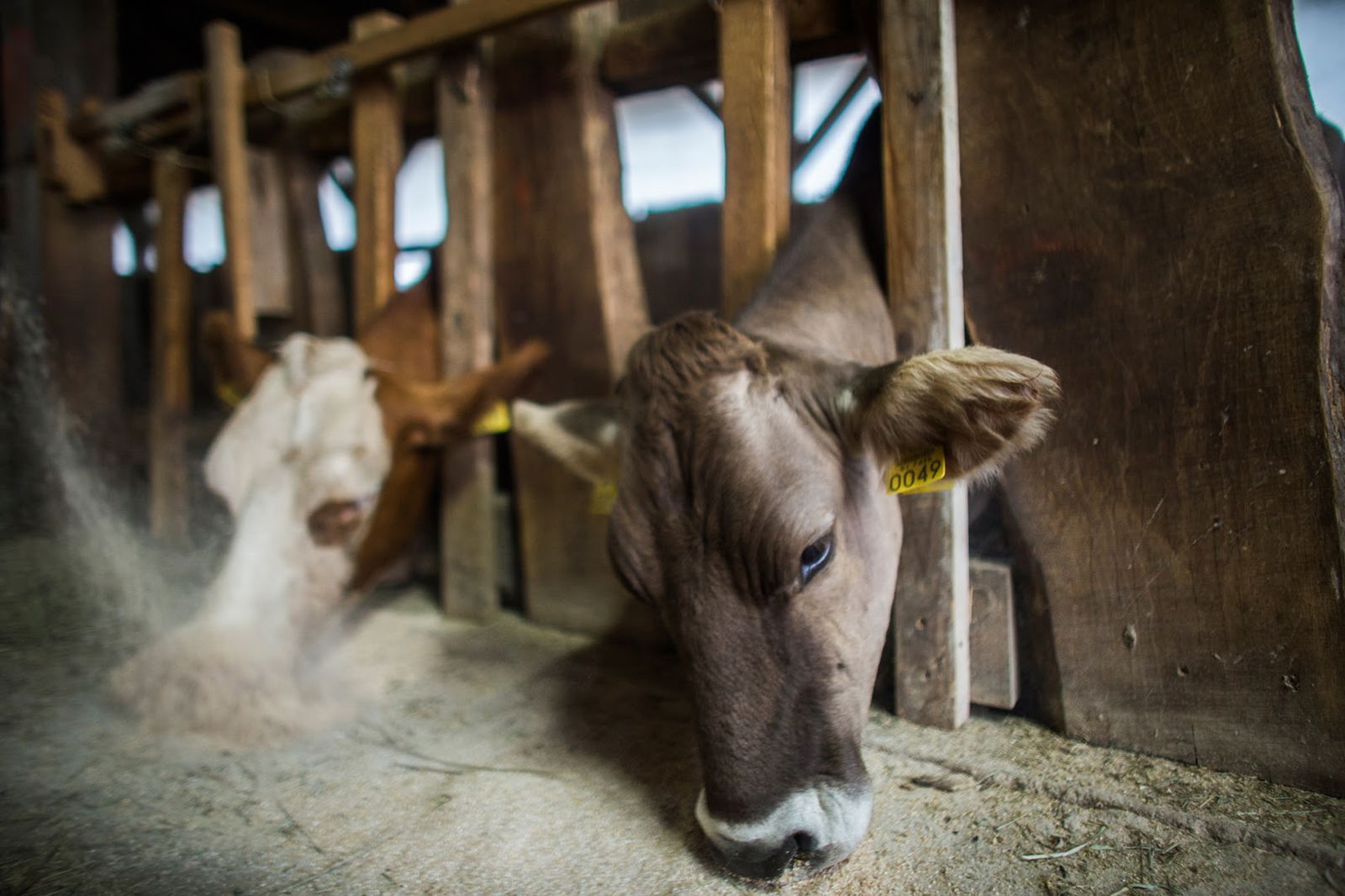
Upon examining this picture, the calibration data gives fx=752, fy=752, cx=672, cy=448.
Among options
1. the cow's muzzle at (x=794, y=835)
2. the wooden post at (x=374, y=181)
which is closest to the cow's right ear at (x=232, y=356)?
the wooden post at (x=374, y=181)

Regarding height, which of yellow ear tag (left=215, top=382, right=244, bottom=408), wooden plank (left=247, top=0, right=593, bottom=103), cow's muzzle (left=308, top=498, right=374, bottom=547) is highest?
wooden plank (left=247, top=0, right=593, bottom=103)

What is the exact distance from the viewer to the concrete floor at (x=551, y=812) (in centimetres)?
150

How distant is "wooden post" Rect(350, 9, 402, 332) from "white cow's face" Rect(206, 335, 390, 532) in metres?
0.68

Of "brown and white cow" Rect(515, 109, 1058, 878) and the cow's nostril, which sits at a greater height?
"brown and white cow" Rect(515, 109, 1058, 878)

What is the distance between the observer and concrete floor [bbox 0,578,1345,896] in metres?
1.50

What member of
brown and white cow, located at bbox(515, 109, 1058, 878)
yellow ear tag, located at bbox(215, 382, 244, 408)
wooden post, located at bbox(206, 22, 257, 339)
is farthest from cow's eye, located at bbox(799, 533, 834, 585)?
wooden post, located at bbox(206, 22, 257, 339)

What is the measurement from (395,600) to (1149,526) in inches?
126

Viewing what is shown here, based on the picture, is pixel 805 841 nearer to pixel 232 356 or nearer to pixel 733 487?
pixel 733 487

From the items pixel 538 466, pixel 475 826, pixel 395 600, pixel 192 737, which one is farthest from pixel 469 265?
pixel 475 826

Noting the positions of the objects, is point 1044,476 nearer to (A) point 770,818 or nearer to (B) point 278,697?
(A) point 770,818

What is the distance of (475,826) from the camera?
1.76 m

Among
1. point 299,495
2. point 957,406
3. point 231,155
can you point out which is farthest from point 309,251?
point 957,406

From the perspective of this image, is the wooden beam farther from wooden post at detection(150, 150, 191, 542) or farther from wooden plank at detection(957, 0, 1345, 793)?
wooden post at detection(150, 150, 191, 542)

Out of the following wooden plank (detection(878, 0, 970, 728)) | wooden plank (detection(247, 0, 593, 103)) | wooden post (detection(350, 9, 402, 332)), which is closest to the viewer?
wooden plank (detection(878, 0, 970, 728))
